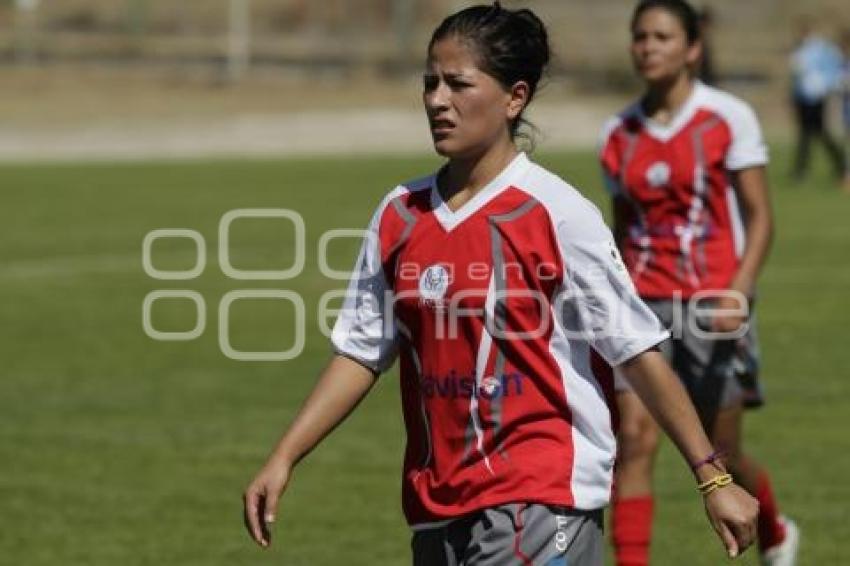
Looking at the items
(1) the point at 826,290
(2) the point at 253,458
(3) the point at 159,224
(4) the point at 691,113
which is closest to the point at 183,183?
(3) the point at 159,224

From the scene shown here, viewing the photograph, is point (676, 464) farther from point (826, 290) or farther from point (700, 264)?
point (826, 290)

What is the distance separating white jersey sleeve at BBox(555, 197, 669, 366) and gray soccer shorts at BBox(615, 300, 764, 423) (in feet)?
11.6

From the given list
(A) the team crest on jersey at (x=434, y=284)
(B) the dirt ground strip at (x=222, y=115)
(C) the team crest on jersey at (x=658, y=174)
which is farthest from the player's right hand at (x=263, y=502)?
(B) the dirt ground strip at (x=222, y=115)

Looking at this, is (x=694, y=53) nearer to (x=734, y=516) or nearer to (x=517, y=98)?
(x=517, y=98)

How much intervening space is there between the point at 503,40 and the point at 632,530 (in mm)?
3436

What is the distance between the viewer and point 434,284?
5.84 metres

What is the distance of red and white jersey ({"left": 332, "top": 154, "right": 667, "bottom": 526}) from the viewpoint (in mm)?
5801

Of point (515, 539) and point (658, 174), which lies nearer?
point (515, 539)

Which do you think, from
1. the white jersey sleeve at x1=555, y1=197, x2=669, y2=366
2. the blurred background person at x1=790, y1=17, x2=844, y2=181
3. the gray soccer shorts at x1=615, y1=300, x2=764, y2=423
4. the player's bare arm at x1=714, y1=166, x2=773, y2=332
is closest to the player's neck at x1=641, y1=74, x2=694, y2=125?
the player's bare arm at x1=714, y1=166, x2=773, y2=332

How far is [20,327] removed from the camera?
18.3 m

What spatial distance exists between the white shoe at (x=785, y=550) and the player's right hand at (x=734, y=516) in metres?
3.99
